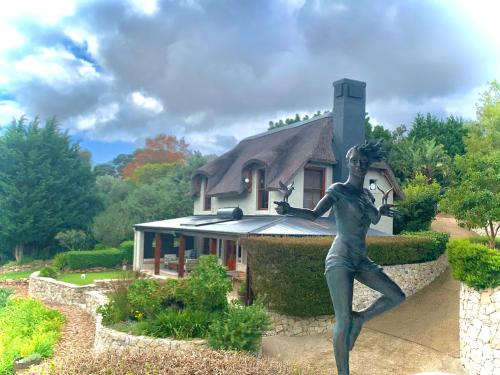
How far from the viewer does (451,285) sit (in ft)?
47.8

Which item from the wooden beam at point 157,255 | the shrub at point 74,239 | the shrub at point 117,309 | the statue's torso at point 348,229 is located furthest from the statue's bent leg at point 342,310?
the shrub at point 74,239

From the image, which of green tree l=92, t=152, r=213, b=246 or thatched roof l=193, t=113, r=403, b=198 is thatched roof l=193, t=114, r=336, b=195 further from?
green tree l=92, t=152, r=213, b=246

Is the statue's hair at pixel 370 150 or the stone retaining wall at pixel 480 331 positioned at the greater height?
the statue's hair at pixel 370 150

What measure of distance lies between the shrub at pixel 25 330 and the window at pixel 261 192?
10065 millimetres

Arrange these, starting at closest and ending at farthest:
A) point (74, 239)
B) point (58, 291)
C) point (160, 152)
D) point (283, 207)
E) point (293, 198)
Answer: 1. point (283, 207)
2. point (58, 291)
3. point (293, 198)
4. point (74, 239)
5. point (160, 152)

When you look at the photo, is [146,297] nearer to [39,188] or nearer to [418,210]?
[418,210]

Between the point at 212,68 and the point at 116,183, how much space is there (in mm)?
24513

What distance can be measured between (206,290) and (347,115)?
495 inches

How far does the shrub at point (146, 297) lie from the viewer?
9.83 m

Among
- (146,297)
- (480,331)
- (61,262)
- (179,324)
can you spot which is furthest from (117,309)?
(61,262)

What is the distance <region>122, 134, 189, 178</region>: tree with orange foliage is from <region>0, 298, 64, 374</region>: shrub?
36.3m

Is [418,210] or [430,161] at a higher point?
[430,161]

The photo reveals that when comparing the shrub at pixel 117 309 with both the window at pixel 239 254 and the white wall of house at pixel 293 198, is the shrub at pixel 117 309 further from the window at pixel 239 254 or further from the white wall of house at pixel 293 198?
the window at pixel 239 254

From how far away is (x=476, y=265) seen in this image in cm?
870
